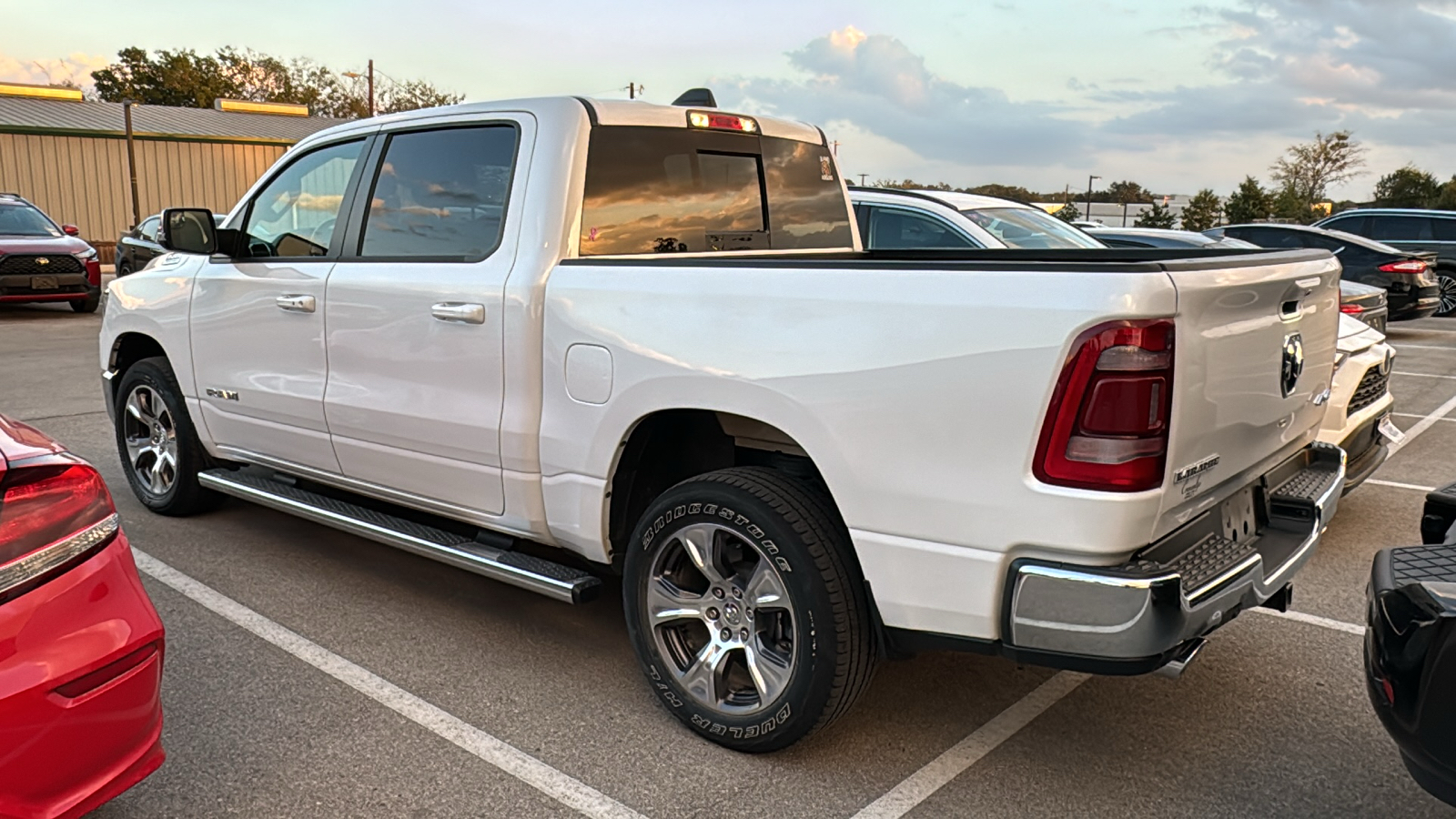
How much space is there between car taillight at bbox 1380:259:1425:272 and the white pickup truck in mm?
13001

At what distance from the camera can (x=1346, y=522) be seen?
5730mm

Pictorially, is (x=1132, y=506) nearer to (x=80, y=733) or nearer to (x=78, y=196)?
(x=80, y=733)

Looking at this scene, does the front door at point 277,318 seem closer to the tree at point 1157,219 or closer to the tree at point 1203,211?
the tree at point 1157,219

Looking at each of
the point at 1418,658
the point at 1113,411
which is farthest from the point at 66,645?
the point at 1418,658

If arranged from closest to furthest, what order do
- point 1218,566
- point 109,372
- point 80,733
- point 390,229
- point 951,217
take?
point 80,733
point 1218,566
point 390,229
point 109,372
point 951,217

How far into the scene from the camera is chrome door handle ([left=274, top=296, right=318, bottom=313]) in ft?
13.9

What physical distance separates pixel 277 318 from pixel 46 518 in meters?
2.28

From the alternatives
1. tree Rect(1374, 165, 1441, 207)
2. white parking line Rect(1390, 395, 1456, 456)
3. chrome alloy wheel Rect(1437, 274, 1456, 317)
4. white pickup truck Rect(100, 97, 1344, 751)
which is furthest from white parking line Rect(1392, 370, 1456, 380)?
tree Rect(1374, 165, 1441, 207)

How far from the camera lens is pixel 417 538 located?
12.9 ft

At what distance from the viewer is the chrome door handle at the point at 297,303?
4.24 metres

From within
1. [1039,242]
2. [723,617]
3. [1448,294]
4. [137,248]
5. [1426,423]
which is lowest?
[1426,423]

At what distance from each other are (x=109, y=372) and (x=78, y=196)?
2675 cm

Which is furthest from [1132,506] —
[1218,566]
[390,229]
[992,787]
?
[390,229]

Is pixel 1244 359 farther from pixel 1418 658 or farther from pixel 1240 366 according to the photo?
pixel 1418 658
